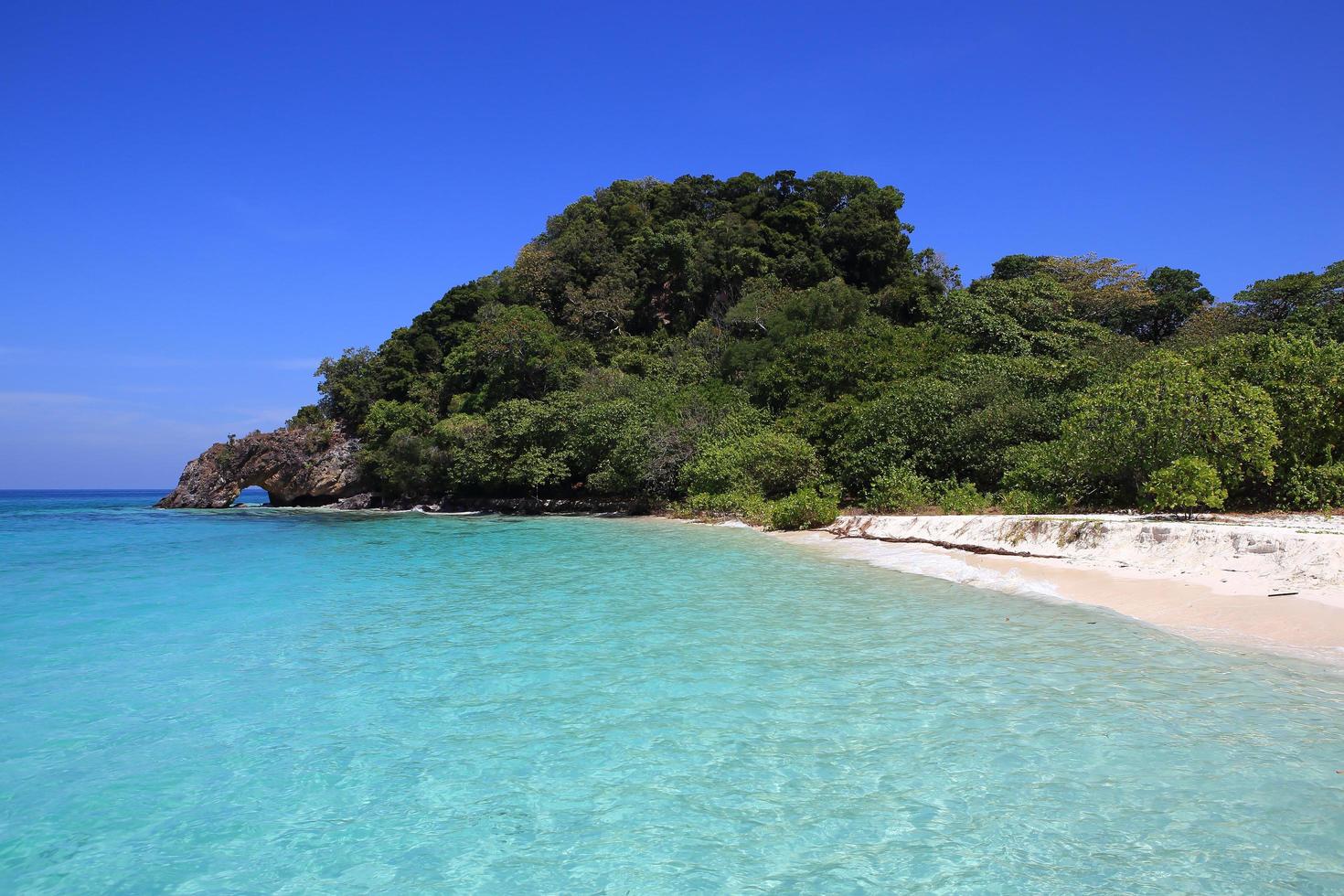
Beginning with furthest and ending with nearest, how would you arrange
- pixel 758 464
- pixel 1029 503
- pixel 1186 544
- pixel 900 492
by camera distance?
pixel 758 464 → pixel 900 492 → pixel 1029 503 → pixel 1186 544

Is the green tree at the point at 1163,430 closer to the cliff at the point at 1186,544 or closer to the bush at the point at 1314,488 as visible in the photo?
the bush at the point at 1314,488

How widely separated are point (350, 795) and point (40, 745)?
3068 mm

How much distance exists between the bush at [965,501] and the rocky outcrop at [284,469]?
38259mm

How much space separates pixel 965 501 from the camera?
18.6m

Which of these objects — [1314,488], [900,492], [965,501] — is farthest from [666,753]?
[900,492]

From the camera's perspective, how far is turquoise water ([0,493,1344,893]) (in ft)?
12.3

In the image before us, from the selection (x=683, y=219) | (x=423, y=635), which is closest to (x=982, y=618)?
(x=423, y=635)

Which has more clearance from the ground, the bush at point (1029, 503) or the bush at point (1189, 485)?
the bush at point (1189, 485)

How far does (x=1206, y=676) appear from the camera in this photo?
21.3 ft

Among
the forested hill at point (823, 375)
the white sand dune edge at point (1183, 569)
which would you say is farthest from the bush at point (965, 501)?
the white sand dune edge at point (1183, 569)

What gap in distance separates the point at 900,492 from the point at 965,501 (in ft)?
8.52

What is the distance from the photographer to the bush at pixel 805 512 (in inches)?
870

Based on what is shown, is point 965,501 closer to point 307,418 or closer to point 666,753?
point 666,753

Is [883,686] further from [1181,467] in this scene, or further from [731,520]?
[731,520]
